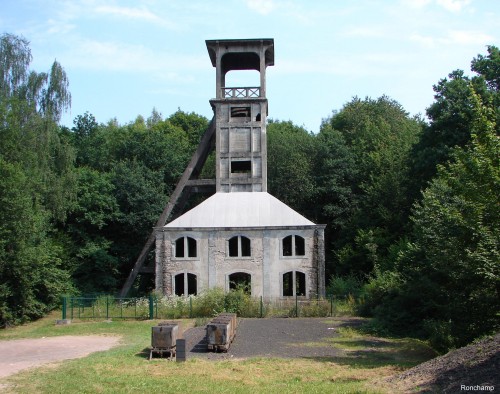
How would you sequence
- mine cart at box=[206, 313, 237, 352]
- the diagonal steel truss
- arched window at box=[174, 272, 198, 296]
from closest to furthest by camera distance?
mine cart at box=[206, 313, 237, 352], arched window at box=[174, 272, 198, 296], the diagonal steel truss

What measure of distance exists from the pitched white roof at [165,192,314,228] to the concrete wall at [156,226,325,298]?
420 millimetres

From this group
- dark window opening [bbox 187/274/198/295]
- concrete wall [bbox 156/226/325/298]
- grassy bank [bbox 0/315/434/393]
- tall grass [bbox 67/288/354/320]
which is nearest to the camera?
grassy bank [bbox 0/315/434/393]

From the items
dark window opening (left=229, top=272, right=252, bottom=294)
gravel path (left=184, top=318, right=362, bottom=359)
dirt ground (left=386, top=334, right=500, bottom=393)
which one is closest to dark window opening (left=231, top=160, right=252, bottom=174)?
dark window opening (left=229, top=272, right=252, bottom=294)

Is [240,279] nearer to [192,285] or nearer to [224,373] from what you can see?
[192,285]

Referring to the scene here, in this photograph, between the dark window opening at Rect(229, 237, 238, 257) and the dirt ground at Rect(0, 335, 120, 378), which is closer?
the dirt ground at Rect(0, 335, 120, 378)

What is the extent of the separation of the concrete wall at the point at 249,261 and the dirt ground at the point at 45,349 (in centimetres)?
981

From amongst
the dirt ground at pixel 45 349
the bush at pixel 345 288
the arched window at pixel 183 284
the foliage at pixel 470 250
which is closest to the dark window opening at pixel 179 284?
the arched window at pixel 183 284

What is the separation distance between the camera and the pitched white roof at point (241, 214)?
107ft

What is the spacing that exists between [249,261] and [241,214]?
283cm

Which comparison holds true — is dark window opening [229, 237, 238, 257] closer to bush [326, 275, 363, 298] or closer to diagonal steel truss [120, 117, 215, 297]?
diagonal steel truss [120, 117, 215, 297]

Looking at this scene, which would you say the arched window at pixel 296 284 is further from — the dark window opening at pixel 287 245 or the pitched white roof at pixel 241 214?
the pitched white roof at pixel 241 214

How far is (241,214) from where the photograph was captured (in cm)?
3322

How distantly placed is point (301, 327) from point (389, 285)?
4626 millimetres

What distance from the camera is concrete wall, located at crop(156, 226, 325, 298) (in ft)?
105
